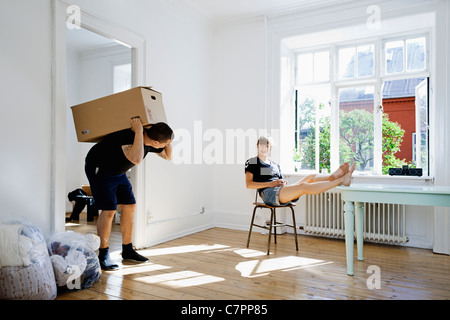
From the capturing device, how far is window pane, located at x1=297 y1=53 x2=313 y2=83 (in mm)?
4605

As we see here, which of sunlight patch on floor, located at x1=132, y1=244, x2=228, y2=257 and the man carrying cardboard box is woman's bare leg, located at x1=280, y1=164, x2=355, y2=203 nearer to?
sunlight patch on floor, located at x1=132, y1=244, x2=228, y2=257

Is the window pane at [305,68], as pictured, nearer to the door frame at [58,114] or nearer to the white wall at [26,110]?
the door frame at [58,114]

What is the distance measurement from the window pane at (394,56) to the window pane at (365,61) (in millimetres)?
184

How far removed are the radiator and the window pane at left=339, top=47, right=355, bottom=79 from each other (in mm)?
1580

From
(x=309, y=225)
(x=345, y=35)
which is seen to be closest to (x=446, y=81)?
(x=345, y=35)

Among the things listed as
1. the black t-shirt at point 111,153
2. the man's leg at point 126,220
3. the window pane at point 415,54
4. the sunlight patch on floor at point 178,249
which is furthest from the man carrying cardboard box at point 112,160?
the window pane at point 415,54

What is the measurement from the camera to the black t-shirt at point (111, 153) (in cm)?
266

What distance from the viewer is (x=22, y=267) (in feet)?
6.38

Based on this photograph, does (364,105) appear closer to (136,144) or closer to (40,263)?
(136,144)

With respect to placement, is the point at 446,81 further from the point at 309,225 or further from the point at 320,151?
the point at 309,225

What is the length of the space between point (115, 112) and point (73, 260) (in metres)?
1.15

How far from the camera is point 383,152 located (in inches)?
162

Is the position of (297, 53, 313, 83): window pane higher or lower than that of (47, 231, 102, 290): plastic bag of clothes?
higher

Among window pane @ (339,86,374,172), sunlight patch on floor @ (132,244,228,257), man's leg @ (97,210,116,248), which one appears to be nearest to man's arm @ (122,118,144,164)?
man's leg @ (97,210,116,248)
